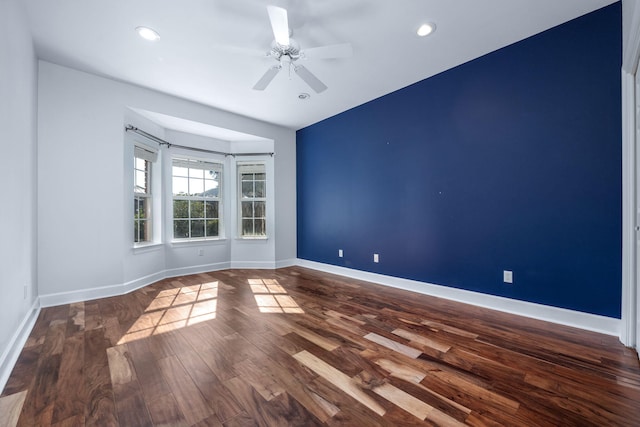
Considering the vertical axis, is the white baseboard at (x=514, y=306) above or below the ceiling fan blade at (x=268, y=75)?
below

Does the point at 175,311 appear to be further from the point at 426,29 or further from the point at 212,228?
the point at 426,29

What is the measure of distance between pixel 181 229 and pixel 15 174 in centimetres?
255

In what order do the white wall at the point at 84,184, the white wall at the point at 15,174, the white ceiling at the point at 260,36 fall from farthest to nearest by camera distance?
the white wall at the point at 84,184
the white ceiling at the point at 260,36
the white wall at the point at 15,174

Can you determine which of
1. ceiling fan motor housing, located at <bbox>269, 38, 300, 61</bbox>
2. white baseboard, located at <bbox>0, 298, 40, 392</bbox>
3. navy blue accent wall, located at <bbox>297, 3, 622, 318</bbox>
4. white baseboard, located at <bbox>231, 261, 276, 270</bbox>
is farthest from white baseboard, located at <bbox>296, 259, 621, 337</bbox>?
white baseboard, located at <bbox>0, 298, 40, 392</bbox>

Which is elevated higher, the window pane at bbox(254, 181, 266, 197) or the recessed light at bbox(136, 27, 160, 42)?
the recessed light at bbox(136, 27, 160, 42)

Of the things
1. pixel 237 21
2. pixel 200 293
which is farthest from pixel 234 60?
pixel 200 293

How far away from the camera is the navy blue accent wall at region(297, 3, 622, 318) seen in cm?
222

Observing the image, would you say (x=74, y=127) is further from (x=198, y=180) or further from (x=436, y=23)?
(x=436, y=23)

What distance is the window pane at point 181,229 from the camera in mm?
4430

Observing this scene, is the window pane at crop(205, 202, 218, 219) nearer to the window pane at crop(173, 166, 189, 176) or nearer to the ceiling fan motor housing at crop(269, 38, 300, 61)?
the window pane at crop(173, 166, 189, 176)

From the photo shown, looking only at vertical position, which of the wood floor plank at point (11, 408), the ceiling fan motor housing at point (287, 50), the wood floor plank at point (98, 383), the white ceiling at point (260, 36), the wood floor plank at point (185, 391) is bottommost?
the wood floor plank at point (185, 391)

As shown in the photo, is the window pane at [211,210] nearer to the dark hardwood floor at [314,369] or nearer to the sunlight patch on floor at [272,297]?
the sunlight patch on floor at [272,297]

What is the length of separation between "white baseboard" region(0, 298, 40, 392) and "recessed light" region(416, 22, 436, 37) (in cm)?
391

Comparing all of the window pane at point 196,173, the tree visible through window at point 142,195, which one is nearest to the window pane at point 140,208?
the tree visible through window at point 142,195
